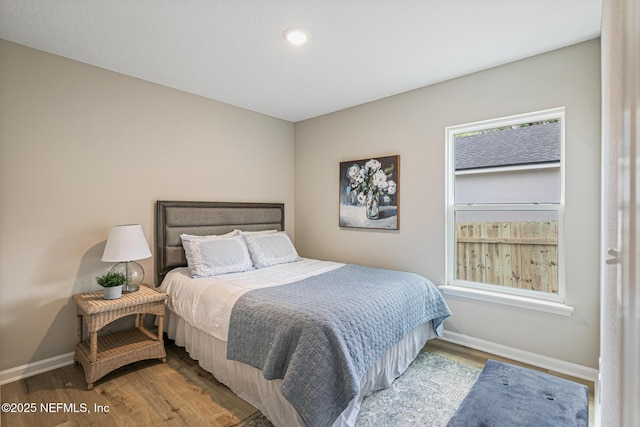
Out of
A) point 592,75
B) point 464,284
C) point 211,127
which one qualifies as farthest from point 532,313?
point 211,127

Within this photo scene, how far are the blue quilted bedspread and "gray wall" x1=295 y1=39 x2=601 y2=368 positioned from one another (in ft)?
2.37

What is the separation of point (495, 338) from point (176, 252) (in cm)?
310

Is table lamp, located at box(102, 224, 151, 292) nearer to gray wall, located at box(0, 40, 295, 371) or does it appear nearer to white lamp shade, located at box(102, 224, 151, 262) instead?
white lamp shade, located at box(102, 224, 151, 262)

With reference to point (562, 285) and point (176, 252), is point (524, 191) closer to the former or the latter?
point (562, 285)

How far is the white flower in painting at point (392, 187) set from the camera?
3.35 metres

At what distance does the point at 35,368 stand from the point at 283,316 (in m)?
2.15

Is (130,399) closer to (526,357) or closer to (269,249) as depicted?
(269,249)

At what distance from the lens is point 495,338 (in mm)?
2762

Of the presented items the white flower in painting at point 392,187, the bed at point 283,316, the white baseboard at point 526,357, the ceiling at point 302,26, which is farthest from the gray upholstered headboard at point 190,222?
the white baseboard at point 526,357

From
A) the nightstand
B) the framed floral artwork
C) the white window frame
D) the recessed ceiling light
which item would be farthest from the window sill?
the nightstand

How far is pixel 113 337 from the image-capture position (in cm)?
266

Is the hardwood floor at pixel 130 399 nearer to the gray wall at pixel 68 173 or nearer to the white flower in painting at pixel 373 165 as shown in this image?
the gray wall at pixel 68 173

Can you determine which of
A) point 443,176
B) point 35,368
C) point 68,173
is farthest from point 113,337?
point 443,176

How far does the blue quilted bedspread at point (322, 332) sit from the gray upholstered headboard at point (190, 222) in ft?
4.24
